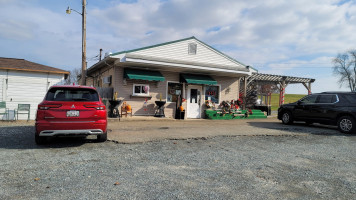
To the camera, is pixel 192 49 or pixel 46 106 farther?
pixel 192 49

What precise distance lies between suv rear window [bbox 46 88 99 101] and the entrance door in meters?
8.88

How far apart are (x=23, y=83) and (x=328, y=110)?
46.6ft

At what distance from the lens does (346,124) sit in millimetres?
9414

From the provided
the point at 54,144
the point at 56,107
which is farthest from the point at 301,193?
the point at 54,144

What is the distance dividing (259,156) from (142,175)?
283 cm

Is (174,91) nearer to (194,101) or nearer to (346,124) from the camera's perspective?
(194,101)

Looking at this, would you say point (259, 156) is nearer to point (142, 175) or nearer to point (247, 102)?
point (142, 175)

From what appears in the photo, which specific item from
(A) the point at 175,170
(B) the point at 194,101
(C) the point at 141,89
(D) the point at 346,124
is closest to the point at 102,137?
(A) the point at 175,170

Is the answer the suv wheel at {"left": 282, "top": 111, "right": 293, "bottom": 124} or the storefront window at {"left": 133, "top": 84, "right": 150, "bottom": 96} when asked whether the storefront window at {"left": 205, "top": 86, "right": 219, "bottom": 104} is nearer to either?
the storefront window at {"left": 133, "top": 84, "right": 150, "bottom": 96}

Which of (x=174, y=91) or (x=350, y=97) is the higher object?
(x=174, y=91)

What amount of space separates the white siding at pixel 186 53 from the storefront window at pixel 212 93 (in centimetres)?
156

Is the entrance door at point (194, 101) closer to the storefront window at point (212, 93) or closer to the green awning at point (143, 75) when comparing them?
the storefront window at point (212, 93)

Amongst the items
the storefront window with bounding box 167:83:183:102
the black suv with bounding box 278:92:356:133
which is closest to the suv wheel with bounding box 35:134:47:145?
the storefront window with bounding box 167:83:183:102

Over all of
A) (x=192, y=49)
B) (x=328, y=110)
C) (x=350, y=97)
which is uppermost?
(x=192, y=49)
